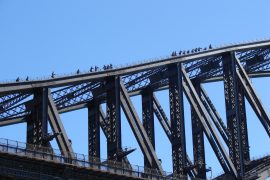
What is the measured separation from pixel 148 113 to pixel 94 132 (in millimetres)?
9613

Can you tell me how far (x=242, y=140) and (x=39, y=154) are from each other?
32120mm

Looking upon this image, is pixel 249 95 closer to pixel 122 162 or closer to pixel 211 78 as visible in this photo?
pixel 211 78

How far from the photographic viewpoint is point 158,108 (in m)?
124

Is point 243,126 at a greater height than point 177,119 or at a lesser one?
lesser

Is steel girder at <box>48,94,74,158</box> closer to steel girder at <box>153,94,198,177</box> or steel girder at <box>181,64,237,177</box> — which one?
steel girder at <box>181,64,237,177</box>

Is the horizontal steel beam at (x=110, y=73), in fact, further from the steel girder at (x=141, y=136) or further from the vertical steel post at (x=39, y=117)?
the steel girder at (x=141, y=136)

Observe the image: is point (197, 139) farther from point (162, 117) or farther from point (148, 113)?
point (148, 113)

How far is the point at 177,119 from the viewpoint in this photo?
115625mm

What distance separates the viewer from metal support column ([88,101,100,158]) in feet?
374

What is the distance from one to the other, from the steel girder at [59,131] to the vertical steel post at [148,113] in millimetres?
17503

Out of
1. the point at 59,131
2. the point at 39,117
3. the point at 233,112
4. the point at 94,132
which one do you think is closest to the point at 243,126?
the point at 233,112

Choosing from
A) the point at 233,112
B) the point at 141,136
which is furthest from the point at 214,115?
the point at 141,136

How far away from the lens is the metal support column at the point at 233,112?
393ft

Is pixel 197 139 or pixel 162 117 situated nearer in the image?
pixel 197 139
